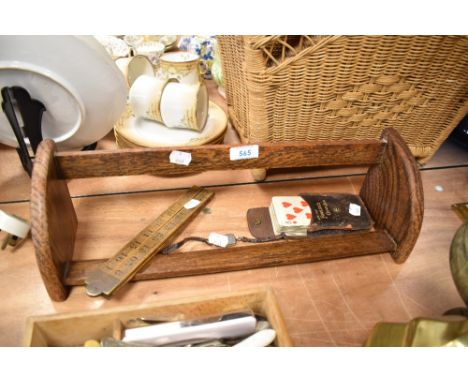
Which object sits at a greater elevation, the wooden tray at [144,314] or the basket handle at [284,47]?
the basket handle at [284,47]

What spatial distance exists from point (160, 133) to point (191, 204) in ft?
0.62

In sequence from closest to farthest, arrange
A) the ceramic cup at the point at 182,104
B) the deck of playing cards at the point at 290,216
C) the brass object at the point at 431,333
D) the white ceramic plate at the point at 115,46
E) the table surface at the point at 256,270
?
the brass object at the point at 431,333 → the table surface at the point at 256,270 → the deck of playing cards at the point at 290,216 → the ceramic cup at the point at 182,104 → the white ceramic plate at the point at 115,46

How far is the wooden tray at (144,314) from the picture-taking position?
1.38ft

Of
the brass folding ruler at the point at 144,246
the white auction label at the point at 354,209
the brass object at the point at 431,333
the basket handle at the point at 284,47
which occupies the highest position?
the basket handle at the point at 284,47

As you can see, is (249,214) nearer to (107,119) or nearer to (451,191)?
(107,119)

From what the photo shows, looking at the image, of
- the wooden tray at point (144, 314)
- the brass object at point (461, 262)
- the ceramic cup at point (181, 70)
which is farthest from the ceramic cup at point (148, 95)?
the brass object at point (461, 262)

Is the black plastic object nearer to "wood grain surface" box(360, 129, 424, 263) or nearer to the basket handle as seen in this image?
the basket handle

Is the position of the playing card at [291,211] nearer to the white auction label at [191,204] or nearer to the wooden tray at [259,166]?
the wooden tray at [259,166]

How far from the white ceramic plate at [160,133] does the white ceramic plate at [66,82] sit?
9cm

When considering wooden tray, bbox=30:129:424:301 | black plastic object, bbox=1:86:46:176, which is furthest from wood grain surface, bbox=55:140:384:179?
black plastic object, bbox=1:86:46:176

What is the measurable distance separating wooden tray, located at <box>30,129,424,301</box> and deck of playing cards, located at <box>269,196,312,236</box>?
2cm

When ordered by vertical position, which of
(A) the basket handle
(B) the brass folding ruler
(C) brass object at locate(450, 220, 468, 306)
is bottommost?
(B) the brass folding ruler

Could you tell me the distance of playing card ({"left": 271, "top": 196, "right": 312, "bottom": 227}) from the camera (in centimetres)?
60
